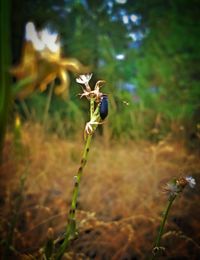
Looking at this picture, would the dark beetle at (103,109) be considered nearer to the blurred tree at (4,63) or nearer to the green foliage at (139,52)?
the blurred tree at (4,63)

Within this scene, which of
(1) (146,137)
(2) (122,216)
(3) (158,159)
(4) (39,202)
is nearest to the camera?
(2) (122,216)

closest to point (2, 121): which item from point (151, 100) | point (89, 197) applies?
point (89, 197)

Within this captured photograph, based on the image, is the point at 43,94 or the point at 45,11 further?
the point at 43,94

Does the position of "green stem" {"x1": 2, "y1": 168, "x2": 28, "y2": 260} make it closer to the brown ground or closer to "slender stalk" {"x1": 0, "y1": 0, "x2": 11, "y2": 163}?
the brown ground

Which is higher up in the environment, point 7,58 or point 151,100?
point 151,100

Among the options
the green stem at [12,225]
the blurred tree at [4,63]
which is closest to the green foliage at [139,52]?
the green stem at [12,225]

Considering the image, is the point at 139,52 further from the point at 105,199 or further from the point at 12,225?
the point at 12,225

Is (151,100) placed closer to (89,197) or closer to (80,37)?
(80,37)

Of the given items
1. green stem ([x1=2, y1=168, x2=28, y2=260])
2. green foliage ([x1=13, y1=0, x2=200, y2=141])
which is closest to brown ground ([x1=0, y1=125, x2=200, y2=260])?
green stem ([x1=2, y1=168, x2=28, y2=260])

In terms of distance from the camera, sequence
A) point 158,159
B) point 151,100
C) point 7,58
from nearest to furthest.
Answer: point 7,58, point 158,159, point 151,100
